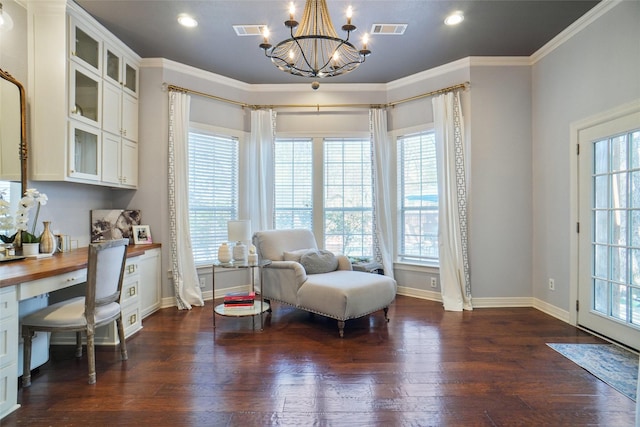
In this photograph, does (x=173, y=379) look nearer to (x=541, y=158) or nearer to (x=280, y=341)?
(x=280, y=341)

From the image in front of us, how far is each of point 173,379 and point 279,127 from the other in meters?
3.36

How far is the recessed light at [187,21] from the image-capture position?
2988 millimetres

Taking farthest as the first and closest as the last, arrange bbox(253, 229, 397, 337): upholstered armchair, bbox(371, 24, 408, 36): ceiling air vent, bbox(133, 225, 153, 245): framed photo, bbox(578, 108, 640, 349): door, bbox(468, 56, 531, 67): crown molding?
bbox(468, 56, 531, 67): crown molding
bbox(133, 225, 153, 245): framed photo
bbox(371, 24, 408, 36): ceiling air vent
bbox(253, 229, 397, 337): upholstered armchair
bbox(578, 108, 640, 349): door

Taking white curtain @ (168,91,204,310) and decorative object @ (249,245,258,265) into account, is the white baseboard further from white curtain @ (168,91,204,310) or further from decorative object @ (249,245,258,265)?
decorative object @ (249,245,258,265)

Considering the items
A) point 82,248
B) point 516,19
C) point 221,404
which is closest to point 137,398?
point 221,404

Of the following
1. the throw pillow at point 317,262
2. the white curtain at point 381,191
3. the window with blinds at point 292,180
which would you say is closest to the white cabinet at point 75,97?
the window with blinds at point 292,180

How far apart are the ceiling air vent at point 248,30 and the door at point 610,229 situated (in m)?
3.32

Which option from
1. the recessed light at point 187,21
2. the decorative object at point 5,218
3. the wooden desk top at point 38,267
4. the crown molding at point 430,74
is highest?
the recessed light at point 187,21

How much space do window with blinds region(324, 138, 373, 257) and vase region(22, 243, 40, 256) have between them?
309 centimetres

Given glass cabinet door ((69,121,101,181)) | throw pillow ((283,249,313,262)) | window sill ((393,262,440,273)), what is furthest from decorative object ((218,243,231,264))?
window sill ((393,262,440,273))

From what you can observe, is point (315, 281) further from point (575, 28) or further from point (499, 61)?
point (575, 28)

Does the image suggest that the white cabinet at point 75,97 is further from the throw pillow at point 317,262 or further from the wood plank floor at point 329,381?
the throw pillow at point 317,262

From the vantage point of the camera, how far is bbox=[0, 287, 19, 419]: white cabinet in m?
1.75

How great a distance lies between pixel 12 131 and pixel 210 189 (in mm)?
1984
